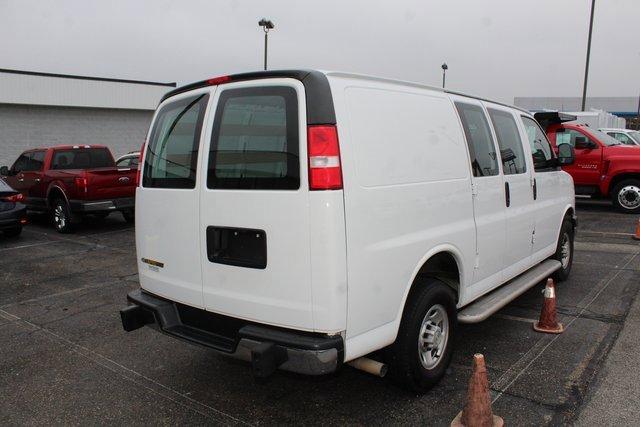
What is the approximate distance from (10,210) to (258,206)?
8.74 metres

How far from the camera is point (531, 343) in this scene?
176 inches

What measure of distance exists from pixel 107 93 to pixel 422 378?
22971mm

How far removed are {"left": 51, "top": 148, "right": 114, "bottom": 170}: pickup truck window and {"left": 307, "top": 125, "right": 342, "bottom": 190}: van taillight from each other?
1012cm

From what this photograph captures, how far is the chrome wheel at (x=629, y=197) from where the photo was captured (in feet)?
40.0

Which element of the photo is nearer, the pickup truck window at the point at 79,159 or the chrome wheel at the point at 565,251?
the chrome wheel at the point at 565,251

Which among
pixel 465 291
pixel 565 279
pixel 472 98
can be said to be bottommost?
pixel 565 279

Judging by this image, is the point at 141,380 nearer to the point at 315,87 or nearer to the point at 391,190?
the point at 391,190

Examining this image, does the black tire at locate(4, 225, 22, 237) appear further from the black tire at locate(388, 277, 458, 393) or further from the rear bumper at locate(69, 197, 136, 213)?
the black tire at locate(388, 277, 458, 393)

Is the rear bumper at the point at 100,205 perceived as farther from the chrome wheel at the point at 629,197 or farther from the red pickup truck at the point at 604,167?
the chrome wheel at the point at 629,197

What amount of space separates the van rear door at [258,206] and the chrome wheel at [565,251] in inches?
180

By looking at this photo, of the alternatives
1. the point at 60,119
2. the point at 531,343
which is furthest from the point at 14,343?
the point at 60,119

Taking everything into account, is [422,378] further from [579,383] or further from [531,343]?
[531,343]

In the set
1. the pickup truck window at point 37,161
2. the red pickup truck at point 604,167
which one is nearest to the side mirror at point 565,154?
the red pickup truck at point 604,167

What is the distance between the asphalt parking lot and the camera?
3.37 meters
